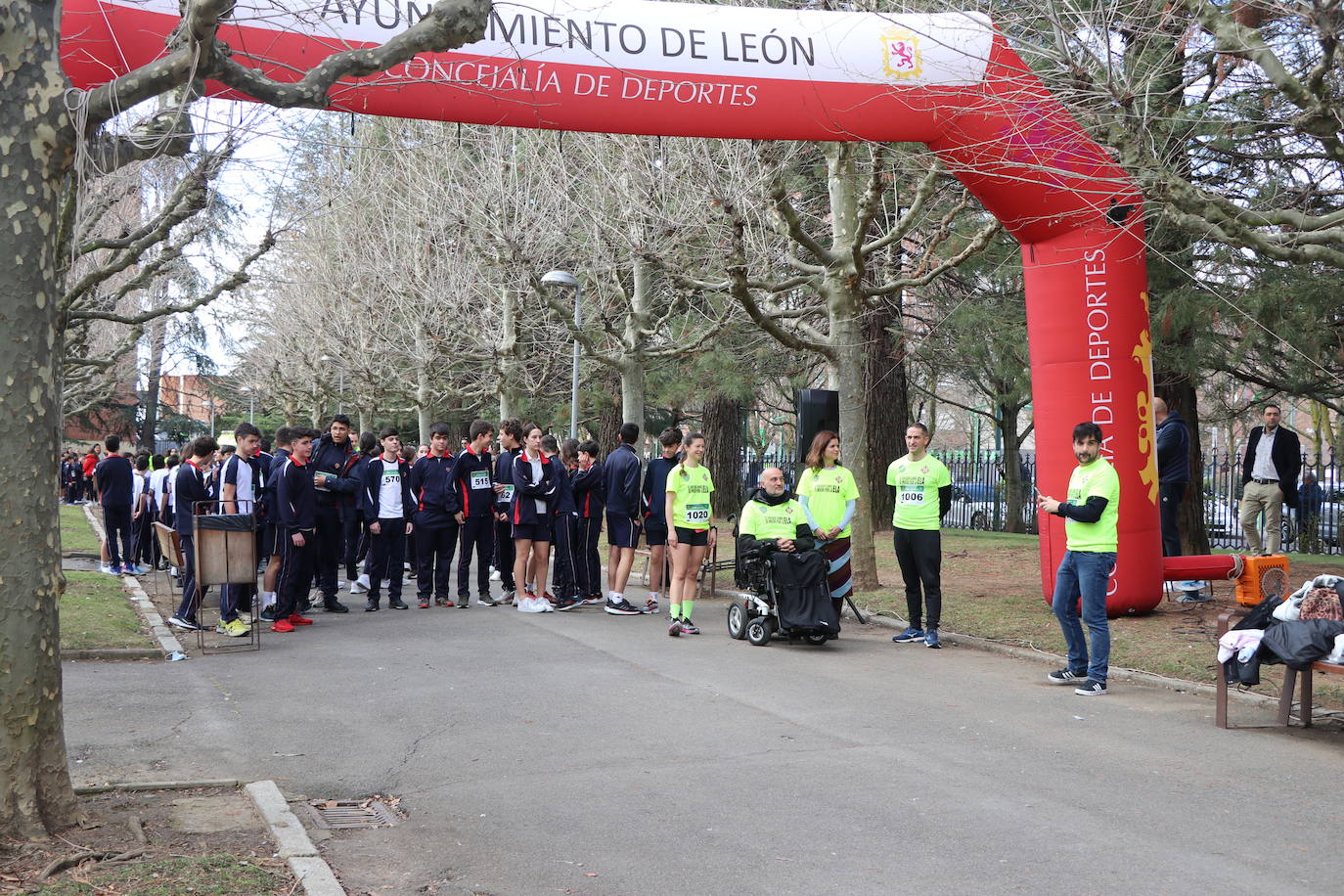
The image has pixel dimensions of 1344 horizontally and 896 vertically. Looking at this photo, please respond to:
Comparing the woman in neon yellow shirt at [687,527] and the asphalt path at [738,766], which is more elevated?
the woman in neon yellow shirt at [687,527]

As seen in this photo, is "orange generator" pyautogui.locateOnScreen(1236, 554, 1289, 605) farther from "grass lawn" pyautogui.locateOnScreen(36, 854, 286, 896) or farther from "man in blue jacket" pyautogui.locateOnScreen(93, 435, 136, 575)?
"man in blue jacket" pyautogui.locateOnScreen(93, 435, 136, 575)

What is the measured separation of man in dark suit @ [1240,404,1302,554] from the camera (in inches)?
549

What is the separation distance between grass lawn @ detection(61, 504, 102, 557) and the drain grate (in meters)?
13.9

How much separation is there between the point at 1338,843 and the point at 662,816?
3.08 metres

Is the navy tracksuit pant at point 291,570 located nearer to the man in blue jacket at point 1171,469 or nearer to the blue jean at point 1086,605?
the blue jean at point 1086,605

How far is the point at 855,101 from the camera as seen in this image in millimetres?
10727

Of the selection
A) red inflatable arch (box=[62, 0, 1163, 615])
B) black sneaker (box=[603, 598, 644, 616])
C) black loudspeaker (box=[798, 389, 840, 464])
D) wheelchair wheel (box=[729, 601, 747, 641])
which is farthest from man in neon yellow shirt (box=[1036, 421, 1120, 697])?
black sneaker (box=[603, 598, 644, 616])

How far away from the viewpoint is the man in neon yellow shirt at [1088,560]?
9008mm

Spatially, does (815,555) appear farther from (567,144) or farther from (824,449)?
(567,144)

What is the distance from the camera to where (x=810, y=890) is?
4.79 m

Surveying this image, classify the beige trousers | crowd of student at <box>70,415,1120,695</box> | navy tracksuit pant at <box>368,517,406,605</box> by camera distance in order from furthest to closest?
navy tracksuit pant at <box>368,517,406,605</box>, the beige trousers, crowd of student at <box>70,415,1120,695</box>

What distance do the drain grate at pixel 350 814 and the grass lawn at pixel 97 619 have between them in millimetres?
5010

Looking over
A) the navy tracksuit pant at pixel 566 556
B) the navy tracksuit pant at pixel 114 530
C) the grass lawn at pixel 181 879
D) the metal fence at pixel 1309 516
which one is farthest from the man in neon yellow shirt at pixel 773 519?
the metal fence at pixel 1309 516

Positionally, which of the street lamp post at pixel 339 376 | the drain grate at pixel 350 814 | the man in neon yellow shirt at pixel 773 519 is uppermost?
the street lamp post at pixel 339 376
